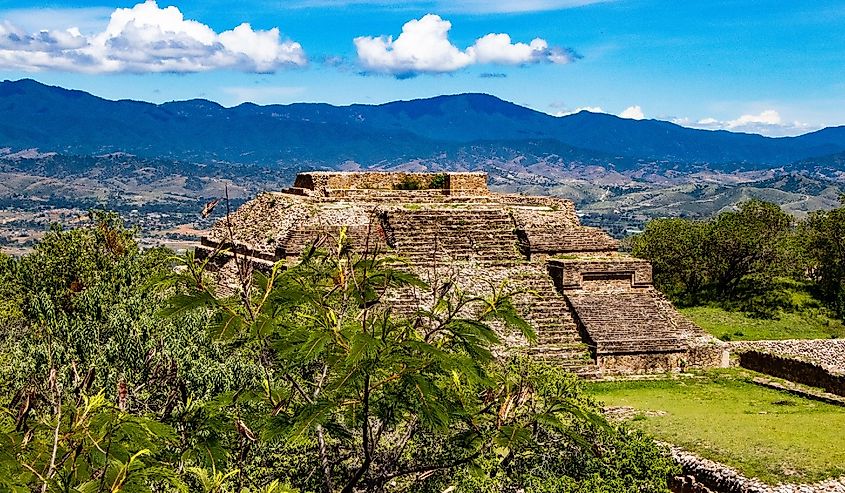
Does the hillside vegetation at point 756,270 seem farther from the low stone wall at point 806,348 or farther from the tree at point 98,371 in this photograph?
the tree at point 98,371

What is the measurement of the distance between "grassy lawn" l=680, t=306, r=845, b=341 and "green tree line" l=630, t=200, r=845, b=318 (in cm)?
76

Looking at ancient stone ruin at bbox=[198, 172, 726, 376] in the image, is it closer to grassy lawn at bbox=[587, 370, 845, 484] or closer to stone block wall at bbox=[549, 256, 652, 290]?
stone block wall at bbox=[549, 256, 652, 290]

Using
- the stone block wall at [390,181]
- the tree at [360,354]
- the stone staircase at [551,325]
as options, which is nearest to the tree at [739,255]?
the stone block wall at [390,181]

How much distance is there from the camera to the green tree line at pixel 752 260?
32.3 m

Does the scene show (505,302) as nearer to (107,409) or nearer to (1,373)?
(107,409)

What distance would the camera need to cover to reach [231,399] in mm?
5938

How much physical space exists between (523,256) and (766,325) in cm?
1144

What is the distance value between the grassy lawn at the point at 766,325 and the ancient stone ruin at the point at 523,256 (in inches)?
242

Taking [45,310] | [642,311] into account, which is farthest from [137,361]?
[642,311]

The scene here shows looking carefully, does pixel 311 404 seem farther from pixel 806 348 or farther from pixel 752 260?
pixel 752 260

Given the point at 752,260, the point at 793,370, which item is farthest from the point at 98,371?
the point at 752,260

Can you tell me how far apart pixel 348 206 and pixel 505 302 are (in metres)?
16.7

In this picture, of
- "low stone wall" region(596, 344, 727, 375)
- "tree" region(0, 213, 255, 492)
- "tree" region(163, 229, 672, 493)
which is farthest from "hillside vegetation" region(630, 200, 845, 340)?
"tree" region(163, 229, 672, 493)

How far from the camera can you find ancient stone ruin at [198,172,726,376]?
19453mm
